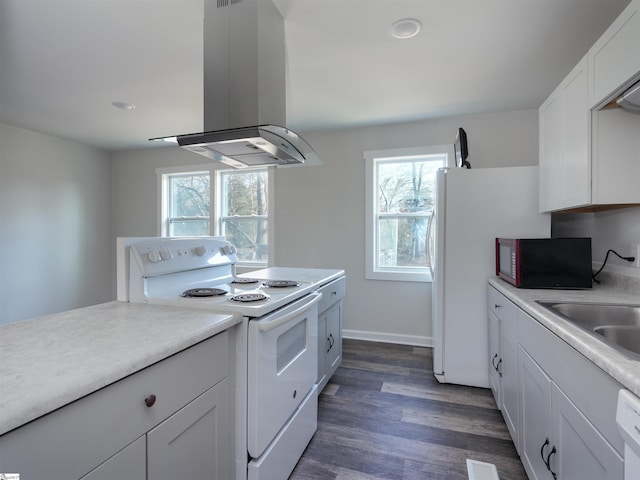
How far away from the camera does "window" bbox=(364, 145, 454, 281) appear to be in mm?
3518

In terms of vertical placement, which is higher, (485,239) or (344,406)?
(485,239)

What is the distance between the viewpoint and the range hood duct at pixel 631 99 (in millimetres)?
1265

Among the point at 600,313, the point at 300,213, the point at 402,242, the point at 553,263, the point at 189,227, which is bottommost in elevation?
the point at 600,313

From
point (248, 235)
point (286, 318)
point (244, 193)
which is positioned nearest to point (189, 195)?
point (244, 193)

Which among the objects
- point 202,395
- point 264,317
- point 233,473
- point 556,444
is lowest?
point 233,473

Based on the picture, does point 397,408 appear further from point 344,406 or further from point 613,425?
point 613,425

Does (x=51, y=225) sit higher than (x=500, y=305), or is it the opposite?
(x=51, y=225)

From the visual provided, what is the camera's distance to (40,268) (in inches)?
155

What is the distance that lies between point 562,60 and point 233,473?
3228 millimetres

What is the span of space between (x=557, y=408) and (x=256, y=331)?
1.13 metres

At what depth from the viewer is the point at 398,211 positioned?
3619mm

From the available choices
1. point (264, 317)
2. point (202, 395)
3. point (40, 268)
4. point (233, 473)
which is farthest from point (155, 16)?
point (40, 268)

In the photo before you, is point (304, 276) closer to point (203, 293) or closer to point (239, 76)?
point (203, 293)

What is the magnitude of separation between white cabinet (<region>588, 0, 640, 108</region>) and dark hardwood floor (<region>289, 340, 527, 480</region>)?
1.88 metres
